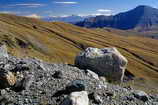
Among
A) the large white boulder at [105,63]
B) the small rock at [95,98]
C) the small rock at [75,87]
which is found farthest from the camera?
the large white boulder at [105,63]

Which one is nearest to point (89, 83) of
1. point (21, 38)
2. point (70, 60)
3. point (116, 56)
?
point (116, 56)

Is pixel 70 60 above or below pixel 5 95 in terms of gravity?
below

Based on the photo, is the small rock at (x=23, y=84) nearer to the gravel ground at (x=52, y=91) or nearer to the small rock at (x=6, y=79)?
the gravel ground at (x=52, y=91)

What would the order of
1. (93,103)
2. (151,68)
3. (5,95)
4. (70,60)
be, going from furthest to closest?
1. (151,68)
2. (70,60)
3. (5,95)
4. (93,103)

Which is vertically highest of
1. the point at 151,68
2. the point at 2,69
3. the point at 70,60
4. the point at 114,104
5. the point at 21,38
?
the point at 2,69

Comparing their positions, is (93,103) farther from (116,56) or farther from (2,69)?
(116,56)

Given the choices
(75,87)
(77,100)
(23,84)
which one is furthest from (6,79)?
(77,100)

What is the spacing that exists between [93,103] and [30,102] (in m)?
4.33

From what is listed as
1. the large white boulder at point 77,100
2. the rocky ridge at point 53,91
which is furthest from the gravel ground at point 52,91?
the large white boulder at point 77,100

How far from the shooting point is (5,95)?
21250 mm

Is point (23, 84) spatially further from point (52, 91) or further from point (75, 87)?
point (75, 87)

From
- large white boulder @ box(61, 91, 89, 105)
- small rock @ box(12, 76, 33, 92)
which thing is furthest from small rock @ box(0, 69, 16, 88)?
large white boulder @ box(61, 91, 89, 105)

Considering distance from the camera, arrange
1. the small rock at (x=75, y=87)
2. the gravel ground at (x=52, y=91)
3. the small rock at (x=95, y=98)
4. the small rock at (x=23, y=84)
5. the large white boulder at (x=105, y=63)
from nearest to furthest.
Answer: the small rock at (x=95, y=98) < the gravel ground at (x=52, y=91) < the small rock at (x=75, y=87) < the small rock at (x=23, y=84) < the large white boulder at (x=105, y=63)

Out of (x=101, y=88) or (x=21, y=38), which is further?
(x=21, y=38)
